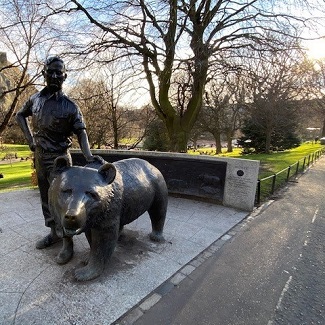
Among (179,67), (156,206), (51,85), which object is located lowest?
(156,206)

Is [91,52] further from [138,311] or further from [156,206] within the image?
[138,311]

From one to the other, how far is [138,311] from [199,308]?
707 mm

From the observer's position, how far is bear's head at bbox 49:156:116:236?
7.86ft

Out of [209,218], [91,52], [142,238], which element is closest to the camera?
[142,238]

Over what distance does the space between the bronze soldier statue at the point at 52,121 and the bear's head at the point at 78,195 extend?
62cm

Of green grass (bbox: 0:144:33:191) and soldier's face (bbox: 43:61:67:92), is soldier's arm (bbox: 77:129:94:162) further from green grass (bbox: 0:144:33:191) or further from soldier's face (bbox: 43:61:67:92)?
green grass (bbox: 0:144:33:191)

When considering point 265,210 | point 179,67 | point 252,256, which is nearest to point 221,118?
point 179,67

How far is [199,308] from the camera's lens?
2.90m

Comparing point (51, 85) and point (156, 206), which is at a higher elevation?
point (51, 85)

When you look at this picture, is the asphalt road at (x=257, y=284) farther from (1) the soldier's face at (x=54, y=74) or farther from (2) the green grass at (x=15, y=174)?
(2) the green grass at (x=15, y=174)

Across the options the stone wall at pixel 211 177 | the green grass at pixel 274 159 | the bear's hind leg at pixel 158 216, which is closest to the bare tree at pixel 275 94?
the green grass at pixel 274 159

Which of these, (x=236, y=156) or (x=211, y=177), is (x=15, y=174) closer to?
(x=236, y=156)

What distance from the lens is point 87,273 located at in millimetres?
3225

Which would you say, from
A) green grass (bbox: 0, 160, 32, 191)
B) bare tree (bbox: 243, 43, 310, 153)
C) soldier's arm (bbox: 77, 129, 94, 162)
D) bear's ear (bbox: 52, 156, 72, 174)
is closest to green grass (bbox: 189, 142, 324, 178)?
bare tree (bbox: 243, 43, 310, 153)
